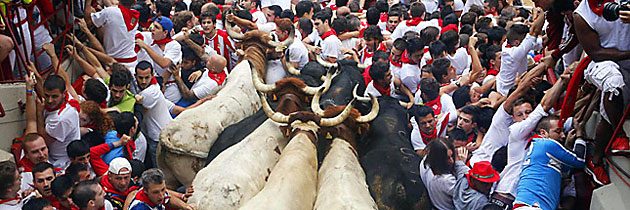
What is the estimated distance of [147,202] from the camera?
18.9ft

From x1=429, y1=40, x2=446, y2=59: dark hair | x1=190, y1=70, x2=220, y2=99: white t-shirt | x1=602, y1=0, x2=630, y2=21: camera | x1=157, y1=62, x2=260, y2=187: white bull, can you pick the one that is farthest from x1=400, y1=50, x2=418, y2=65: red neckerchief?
x1=602, y1=0, x2=630, y2=21: camera

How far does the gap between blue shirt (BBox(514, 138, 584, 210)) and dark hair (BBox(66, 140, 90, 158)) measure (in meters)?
3.72

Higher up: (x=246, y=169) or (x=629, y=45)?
(x=629, y=45)

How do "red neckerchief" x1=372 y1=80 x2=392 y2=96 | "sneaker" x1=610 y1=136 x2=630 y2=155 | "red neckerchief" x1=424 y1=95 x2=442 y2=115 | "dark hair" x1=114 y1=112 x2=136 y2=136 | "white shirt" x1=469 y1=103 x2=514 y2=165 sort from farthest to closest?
"red neckerchief" x1=372 y1=80 x2=392 y2=96 → "red neckerchief" x1=424 y1=95 x2=442 y2=115 → "dark hair" x1=114 y1=112 x2=136 y2=136 → "white shirt" x1=469 y1=103 x2=514 y2=165 → "sneaker" x1=610 y1=136 x2=630 y2=155

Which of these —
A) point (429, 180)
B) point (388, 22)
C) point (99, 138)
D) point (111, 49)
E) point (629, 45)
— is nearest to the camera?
point (629, 45)

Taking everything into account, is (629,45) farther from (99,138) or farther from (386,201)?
(99,138)

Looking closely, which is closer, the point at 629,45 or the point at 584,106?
the point at 629,45

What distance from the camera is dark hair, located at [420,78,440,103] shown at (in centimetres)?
838

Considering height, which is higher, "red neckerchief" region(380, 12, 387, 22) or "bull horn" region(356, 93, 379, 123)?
"bull horn" region(356, 93, 379, 123)

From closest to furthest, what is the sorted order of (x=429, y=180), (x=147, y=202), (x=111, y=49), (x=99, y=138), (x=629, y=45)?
(x=629, y=45)
(x=147, y=202)
(x=429, y=180)
(x=99, y=138)
(x=111, y=49)

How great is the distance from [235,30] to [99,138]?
4.11 m

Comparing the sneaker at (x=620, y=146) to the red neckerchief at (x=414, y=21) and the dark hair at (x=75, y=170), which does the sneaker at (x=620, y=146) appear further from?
the red neckerchief at (x=414, y=21)

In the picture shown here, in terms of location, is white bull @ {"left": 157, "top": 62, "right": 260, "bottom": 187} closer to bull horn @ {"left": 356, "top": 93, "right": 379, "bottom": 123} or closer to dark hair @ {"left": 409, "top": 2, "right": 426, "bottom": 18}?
bull horn @ {"left": 356, "top": 93, "right": 379, "bottom": 123}

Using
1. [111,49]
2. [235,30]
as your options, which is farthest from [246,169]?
[235,30]
